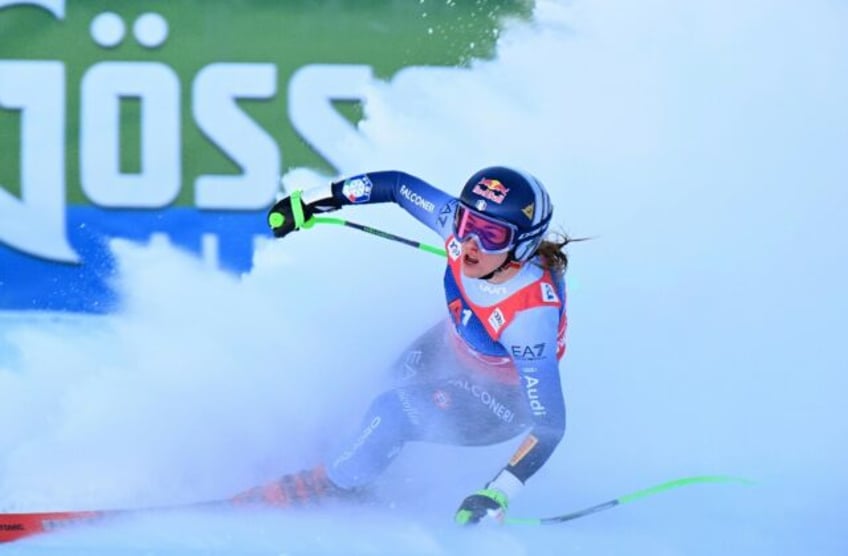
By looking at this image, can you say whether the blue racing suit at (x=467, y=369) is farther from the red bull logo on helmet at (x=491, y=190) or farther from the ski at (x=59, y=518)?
the ski at (x=59, y=518)

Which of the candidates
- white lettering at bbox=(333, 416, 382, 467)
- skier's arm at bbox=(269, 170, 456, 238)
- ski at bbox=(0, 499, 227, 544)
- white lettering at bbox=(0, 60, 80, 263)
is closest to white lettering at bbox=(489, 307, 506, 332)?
skier's arm at bbox=(269, 170, 456, 238)

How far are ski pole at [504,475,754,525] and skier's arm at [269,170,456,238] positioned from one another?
0.94 meters

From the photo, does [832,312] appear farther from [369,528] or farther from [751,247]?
[369,528]

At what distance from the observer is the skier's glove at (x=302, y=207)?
3564 mm

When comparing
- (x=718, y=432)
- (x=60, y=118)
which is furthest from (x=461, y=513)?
(x=60, y=118)

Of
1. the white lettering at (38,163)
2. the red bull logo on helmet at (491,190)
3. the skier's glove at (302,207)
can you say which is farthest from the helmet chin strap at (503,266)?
the white lettering at (38,163)

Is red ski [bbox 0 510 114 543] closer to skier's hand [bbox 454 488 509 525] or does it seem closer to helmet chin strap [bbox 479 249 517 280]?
skier's hand [bbox 454 488 509 525]

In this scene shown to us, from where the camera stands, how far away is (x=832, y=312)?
3.64 m

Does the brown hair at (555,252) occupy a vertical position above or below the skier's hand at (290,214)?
above

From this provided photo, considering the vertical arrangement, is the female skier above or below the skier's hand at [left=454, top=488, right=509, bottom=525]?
above

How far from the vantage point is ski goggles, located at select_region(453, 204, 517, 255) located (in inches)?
132

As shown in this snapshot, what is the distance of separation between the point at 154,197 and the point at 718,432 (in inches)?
73.8

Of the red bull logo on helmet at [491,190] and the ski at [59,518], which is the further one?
the ski at [59,518]

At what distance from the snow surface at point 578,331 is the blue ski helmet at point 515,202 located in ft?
0.44
